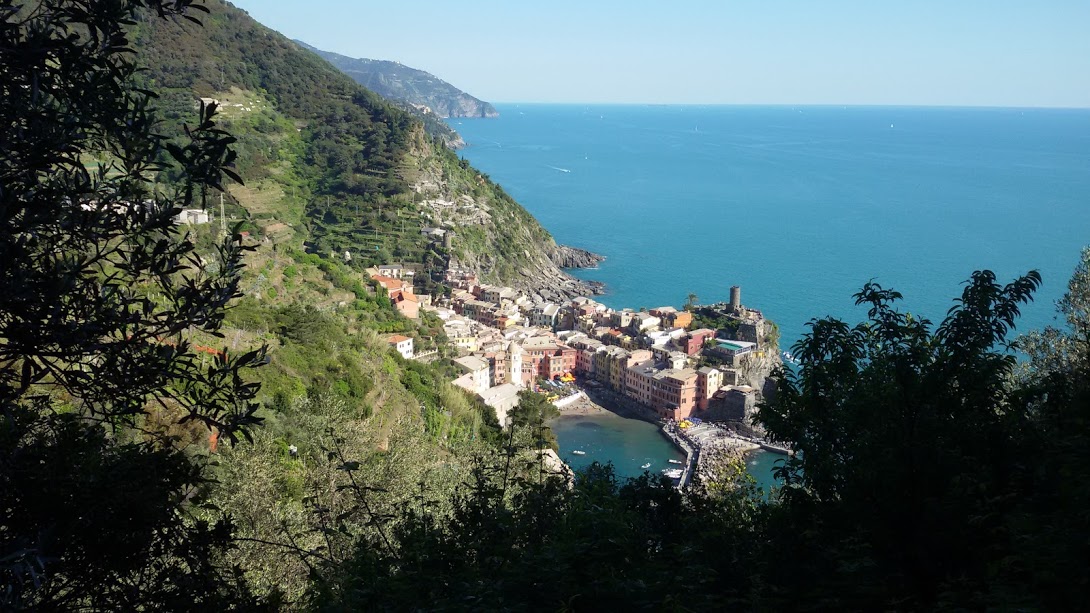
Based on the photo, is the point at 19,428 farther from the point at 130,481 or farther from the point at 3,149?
the point at 3,149

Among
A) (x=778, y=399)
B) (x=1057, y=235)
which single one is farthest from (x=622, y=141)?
(x=778, y=399)

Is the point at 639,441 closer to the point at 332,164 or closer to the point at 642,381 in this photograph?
the point at 642,381

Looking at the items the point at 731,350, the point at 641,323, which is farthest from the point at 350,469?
the point at 641,323

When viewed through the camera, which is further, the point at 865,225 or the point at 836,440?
the point at 865,225

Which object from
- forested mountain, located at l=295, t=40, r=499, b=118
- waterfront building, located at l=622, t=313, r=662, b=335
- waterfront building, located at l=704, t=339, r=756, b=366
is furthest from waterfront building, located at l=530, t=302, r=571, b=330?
forested mountain, located at l=295, t=40, r=499, b=118

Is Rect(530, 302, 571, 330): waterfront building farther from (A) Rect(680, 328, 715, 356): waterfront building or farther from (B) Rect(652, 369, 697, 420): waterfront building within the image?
(B) Rect(652, 369, 697, 420): waterfront building

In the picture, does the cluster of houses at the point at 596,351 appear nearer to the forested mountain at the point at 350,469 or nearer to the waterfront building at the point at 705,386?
the waterfront building at the point at 705,386
